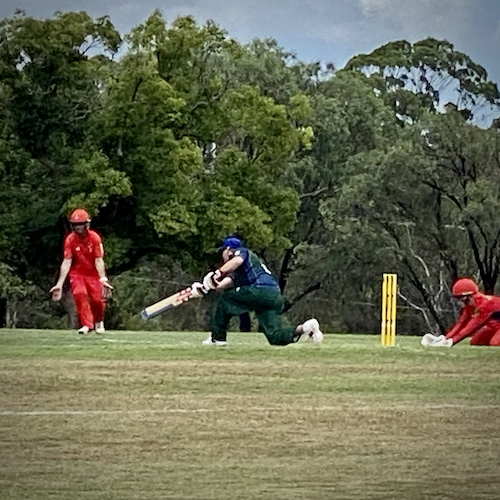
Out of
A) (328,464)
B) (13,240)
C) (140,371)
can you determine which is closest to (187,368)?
(140,371)

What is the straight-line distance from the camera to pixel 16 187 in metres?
53.6

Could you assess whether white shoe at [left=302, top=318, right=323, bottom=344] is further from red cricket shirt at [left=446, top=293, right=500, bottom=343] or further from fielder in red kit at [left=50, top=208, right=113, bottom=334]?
fielder in red kit at [left=50, top=208, right=113, bottom=334]

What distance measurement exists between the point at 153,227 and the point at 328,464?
145ft

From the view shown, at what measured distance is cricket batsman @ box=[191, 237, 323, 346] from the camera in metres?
19.7

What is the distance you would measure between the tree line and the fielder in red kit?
28661 millimetres

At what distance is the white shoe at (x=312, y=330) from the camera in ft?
67.3

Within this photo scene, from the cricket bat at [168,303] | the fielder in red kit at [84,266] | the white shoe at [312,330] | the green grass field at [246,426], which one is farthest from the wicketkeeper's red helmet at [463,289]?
the fielder in red kit at [84,266]

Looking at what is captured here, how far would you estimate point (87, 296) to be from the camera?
902 inches

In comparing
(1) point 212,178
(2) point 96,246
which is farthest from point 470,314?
(1) point 212,178

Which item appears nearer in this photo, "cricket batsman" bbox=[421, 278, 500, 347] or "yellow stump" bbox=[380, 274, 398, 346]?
"cricket batsman" bbox=[421, 278, 500, 347]

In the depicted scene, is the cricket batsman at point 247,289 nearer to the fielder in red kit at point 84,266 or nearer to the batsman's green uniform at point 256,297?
the batsman's green uniform at point 256,297

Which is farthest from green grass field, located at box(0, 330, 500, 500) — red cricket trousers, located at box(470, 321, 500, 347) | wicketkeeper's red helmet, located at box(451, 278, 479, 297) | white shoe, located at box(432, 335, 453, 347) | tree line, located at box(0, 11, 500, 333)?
tree line, located at box(0, 11, 500, 333)

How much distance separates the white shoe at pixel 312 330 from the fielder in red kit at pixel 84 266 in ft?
9.95

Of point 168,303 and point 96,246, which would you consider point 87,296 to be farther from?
point 168,303
